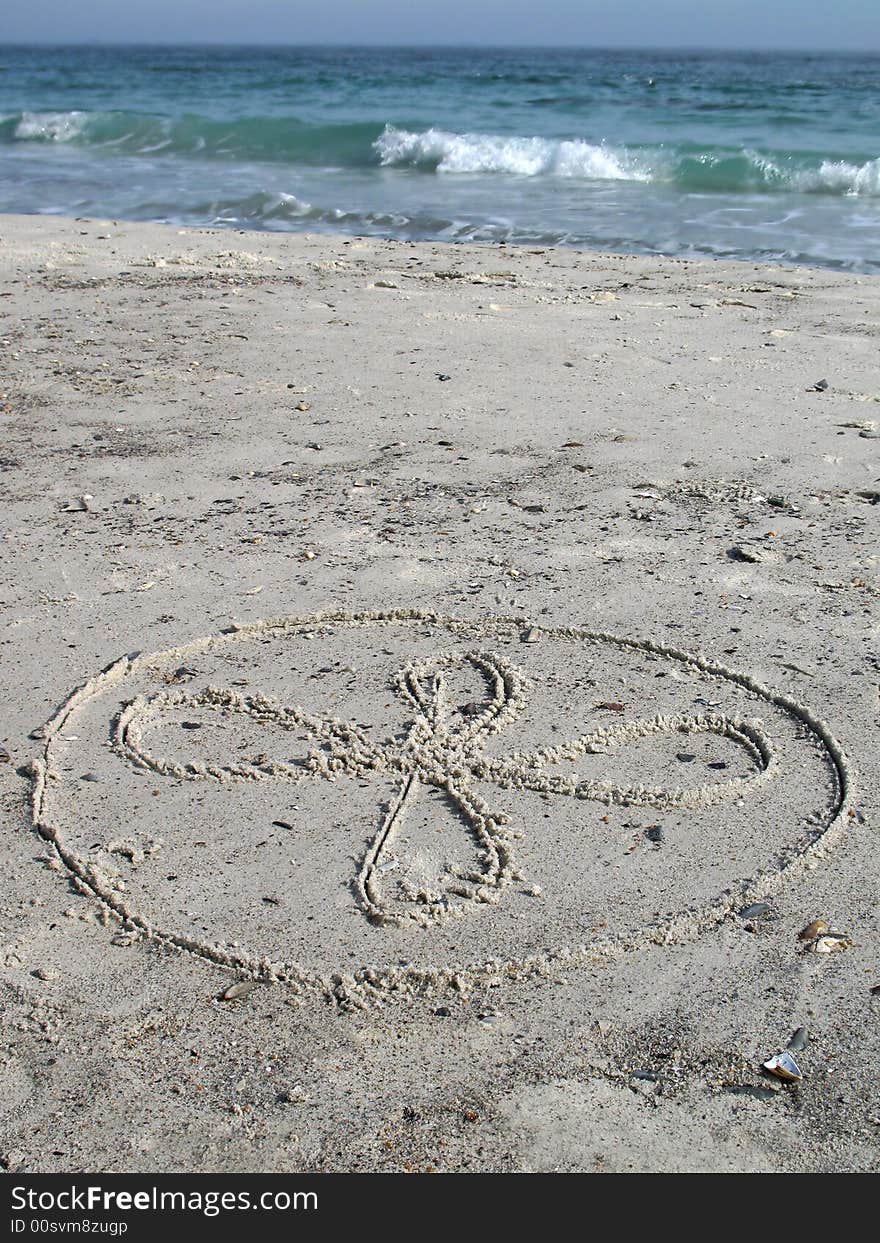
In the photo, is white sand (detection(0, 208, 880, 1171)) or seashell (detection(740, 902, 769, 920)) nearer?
white sand (detection(0, 208, 880, 1171))

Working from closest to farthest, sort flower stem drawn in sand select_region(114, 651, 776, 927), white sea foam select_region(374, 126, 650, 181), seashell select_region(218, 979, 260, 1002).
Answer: seashell select_region(218, 979, 260, 1002)
flower stem drawn in sand select_region(114, 651, 776, 927)
white sea foam select_region(374, 126, 650, 181)

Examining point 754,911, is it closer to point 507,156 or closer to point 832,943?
point 832,943

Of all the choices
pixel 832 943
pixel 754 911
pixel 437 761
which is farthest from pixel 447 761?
pixel 832 943

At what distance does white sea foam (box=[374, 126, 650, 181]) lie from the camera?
15234 mm

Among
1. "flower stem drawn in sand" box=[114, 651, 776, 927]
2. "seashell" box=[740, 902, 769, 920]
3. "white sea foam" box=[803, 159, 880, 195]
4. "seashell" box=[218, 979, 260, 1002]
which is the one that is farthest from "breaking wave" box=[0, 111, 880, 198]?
"seashell" box=[218, 979, 260, 1002]

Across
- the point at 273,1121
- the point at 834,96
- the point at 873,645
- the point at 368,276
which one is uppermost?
the point at 834,96

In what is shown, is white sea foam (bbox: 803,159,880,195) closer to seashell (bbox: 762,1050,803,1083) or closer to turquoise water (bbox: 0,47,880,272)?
turquoise water (bbox: 0,47,880,272)

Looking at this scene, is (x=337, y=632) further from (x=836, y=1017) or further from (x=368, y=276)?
(x=368, y=276)

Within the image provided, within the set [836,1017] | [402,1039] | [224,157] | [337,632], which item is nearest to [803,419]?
[337,632]

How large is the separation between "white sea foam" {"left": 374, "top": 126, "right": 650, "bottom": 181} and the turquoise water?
0.11 ft

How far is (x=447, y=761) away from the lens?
299 centimetres

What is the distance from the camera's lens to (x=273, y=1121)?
1.98 meters

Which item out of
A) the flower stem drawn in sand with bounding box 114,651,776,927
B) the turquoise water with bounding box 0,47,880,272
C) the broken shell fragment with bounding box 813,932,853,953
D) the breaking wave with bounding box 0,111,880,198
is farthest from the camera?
the breaking wave with bounding box 0,111,880,198

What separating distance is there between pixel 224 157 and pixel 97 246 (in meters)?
8.79
